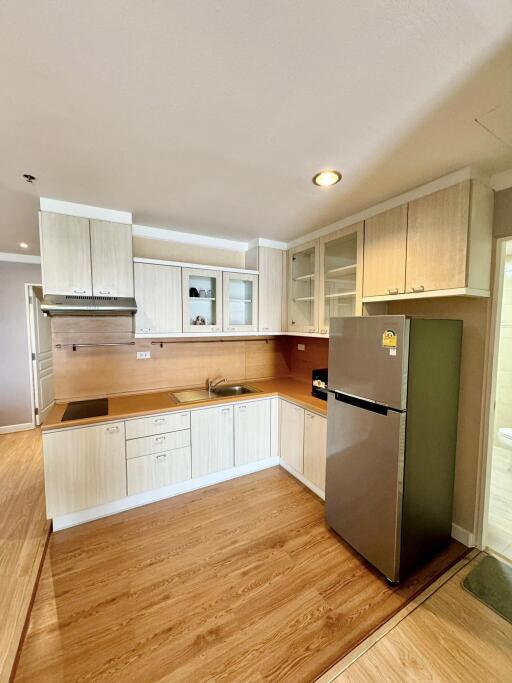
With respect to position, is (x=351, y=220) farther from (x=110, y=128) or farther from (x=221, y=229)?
(x=110, y=128)

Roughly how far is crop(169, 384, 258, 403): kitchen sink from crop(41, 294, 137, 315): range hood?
3.15 ft

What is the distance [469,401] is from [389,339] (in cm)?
91

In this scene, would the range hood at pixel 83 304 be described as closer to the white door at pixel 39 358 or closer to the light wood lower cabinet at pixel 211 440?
the light wood lower cabinet at pixel 211 440

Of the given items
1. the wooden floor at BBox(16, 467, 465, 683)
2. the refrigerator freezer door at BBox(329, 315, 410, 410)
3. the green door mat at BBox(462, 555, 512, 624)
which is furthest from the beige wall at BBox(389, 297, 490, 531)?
the refrigerator freezer door at BBox(329, 315, 410, 410)

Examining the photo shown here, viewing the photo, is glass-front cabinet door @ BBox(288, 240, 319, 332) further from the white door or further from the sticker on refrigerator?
the white door

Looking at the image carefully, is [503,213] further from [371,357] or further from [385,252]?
[371,357]

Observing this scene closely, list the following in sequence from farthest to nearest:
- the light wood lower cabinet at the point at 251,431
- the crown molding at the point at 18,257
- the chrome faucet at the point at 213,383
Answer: the crown molding at the point at 18,257 → the chrome faucet at the point at 213,383 → the light wood lower cabinet at the point at 251,431

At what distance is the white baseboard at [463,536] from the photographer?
6.54 feet

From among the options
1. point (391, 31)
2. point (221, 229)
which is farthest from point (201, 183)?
point (391, 31)

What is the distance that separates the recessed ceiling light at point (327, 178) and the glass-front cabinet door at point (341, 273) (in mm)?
593

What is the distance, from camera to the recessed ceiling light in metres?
1.73

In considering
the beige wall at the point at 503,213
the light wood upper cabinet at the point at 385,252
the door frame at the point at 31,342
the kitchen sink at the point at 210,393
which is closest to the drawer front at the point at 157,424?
the kitchen sink at the point at 210,393

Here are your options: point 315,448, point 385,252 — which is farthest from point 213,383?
point 385,252

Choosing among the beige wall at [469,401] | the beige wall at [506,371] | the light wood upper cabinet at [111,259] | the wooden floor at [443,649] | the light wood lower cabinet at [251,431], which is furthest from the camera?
the beige wall at [506,371]
